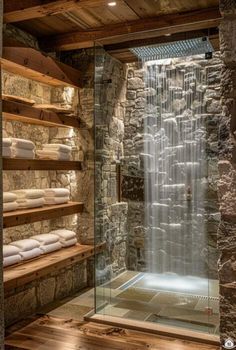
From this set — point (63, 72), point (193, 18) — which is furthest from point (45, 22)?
point (193, 18)

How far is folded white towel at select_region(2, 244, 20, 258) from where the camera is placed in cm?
274

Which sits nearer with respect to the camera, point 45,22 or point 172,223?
point 45,22

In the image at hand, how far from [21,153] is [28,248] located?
2.66ft

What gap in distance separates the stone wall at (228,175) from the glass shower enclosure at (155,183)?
1.43 m

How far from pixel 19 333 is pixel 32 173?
1.49 meters

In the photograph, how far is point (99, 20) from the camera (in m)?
3.20

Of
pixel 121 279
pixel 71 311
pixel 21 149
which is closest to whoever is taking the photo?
pixel 21 149

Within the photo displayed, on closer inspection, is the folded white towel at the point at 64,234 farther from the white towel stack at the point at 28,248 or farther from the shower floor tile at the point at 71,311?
the shower floor tile at the point at 71,311

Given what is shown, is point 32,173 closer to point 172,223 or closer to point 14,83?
point 14,83

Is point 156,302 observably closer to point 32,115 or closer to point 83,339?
point 83,339

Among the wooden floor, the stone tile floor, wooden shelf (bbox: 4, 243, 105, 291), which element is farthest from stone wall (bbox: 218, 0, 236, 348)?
wooden shelf (bbox: 4, 243, 105, 291)

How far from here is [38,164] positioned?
3.10 meters

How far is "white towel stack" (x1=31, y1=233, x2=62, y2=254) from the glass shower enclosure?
1.32 feet

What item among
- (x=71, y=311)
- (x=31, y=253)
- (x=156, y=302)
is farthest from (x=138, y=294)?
(x=31, y=253)
